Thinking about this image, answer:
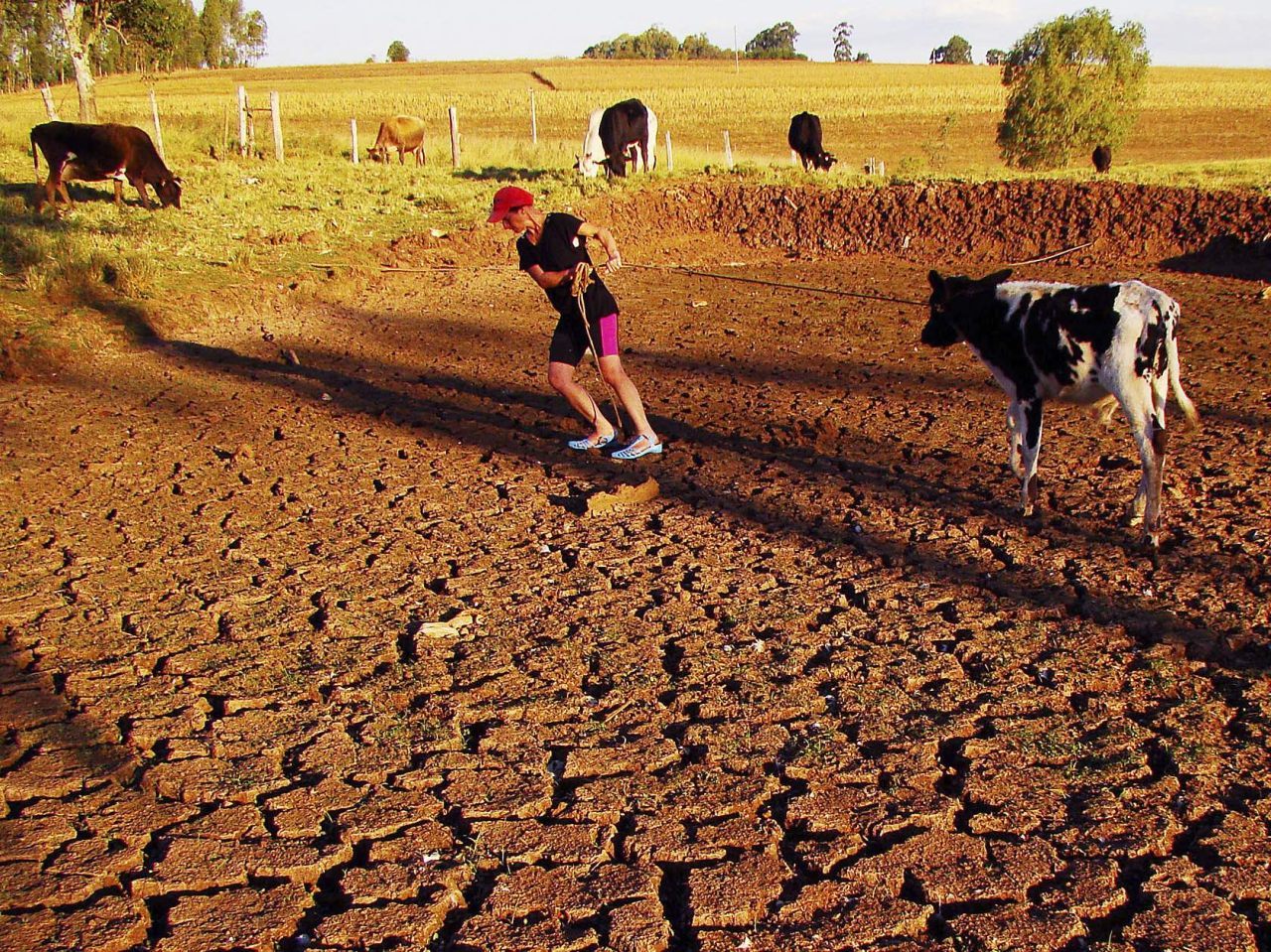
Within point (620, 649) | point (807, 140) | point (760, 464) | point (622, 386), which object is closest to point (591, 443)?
point (622, 386)

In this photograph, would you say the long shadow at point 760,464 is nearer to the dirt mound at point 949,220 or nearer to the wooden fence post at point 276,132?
the dirt mound at point 949,220

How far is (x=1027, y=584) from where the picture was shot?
5.57 m

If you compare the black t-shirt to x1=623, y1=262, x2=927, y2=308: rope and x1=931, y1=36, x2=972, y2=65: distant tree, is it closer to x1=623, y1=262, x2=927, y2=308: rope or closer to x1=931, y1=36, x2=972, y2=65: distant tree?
x1=623, y1=262, x2=927, y2=308: rope

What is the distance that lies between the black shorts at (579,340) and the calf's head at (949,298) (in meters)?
2.00

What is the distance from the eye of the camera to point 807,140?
26.0 m

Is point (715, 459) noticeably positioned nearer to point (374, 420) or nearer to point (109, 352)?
point (374, 420)

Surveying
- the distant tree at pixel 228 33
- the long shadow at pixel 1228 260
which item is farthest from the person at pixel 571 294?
the distant tree at pixel 228 33

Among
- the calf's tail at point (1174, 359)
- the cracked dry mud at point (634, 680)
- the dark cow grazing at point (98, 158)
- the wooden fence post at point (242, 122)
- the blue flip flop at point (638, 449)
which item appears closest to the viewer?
the cracked dry mud at point (634, 680)

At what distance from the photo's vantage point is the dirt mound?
16266 mm

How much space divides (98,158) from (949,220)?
13325 mm

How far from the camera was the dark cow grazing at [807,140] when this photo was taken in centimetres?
2592

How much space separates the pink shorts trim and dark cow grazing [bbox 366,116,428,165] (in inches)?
803

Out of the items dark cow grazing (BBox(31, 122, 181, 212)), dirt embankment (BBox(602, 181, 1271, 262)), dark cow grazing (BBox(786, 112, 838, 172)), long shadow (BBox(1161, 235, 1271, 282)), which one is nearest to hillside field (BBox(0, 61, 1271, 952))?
long shadow (BBox(1161, 235, 1271, 282))

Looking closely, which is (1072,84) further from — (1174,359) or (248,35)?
(248,35)
